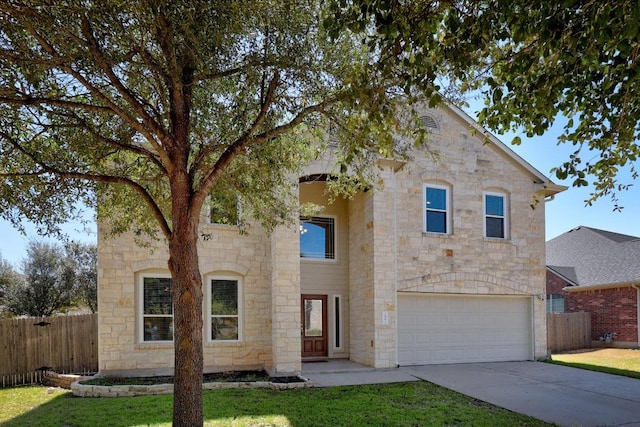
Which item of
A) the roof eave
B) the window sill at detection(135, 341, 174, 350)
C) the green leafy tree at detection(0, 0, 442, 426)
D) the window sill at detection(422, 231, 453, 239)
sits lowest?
the window sill at detection(135, 341, 174, 350)

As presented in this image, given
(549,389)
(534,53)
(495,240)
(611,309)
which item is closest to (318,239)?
(495,240)

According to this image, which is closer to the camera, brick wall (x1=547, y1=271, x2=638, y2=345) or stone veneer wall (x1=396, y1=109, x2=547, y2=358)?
stone veneer wall (x1=396, y1=109, x2=547, y2=358)

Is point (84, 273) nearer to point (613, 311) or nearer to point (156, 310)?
point (156, 310)

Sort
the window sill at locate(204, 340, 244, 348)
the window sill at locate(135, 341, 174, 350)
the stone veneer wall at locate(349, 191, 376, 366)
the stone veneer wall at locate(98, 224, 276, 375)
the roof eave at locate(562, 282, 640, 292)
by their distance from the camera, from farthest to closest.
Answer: the roof eave at locate(562, 282, 640, 292) → the stone veneer wall at locate(349, 191, 376, 366) → the window sill at locate(204, 340, 244, 348) → the window sill at locate(135, 341, 174, 350) → the stone veneer wall at locate(98, 224, 276, 375)

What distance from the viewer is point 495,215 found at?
1522 centimetres

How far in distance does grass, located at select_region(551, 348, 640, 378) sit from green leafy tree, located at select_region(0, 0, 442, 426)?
10.6 meters

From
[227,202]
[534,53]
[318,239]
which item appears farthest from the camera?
[318,239]

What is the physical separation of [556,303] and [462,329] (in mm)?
11380

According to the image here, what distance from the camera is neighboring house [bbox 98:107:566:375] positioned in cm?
1164

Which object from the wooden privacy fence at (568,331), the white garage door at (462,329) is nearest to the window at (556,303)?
the wooden privacy fence at (568,331)

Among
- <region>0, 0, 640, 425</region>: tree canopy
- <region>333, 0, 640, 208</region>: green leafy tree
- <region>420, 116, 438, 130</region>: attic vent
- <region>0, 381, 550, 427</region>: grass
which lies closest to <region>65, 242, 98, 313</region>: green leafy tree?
<region>0, 381, 550, 427</region>: grass

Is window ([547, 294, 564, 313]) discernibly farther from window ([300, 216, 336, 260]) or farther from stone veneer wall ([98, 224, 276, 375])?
stone veneer wall ([98, 224, 276, 375])

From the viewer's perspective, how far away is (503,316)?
49.4ft

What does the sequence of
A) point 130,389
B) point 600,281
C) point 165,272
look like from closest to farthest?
1. point 130,389
2. point 165,272
3. point 600,281
